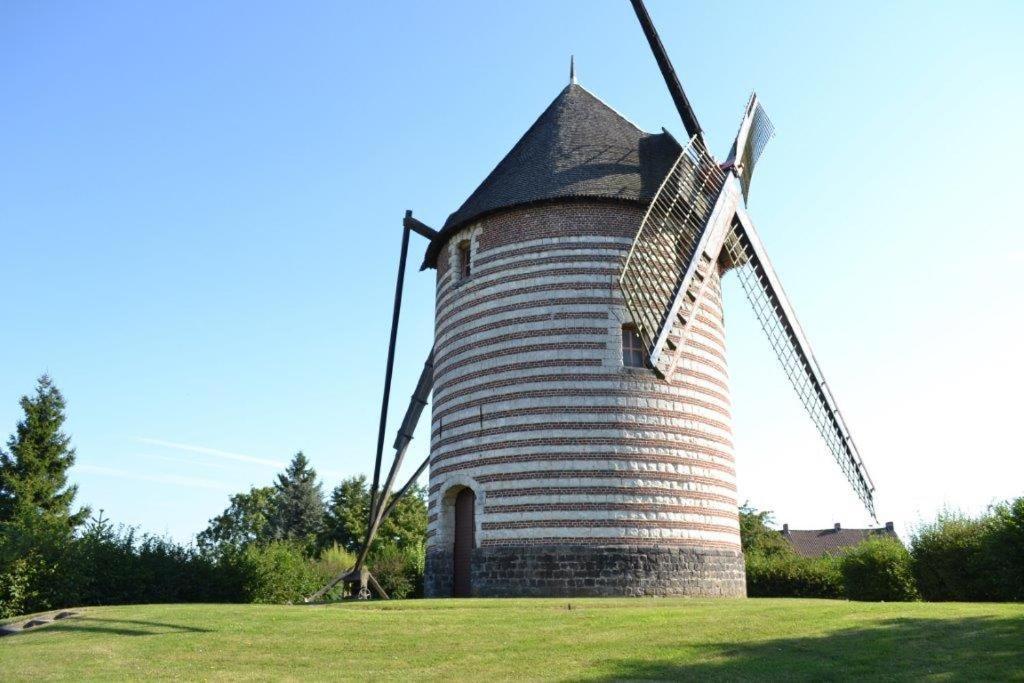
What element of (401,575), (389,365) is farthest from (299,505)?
(389,365)

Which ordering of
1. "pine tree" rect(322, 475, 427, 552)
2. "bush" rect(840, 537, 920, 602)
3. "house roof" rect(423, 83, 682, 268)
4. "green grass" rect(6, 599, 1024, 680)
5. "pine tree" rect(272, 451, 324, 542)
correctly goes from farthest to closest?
"pine tree" rect(272, 451, 324, 542), "pine tree" rect(322, 475, 427, 552), "bush" rect(840, 537, 920, 602), "house roof" rect(423, 83, 682, 268), "green grass" rect(6, 599, 1024, 680)

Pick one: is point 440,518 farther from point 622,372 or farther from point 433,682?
point 433,682

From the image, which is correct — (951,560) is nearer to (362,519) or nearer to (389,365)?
(389,365)

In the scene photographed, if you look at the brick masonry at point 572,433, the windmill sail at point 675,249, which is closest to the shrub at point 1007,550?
the brick masonry at point 572,433

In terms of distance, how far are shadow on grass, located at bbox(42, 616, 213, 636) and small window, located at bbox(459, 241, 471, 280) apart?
10493 mm

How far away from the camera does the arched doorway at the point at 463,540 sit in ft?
60.0

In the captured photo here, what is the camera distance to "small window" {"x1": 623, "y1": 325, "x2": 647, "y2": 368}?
1797 centimetres

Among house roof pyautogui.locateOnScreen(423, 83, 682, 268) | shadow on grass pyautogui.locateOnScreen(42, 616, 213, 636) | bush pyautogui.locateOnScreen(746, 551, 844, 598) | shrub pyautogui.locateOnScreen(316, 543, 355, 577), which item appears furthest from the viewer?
shrub pyautogui.locateOnScreen(316, 543, 355, 577)

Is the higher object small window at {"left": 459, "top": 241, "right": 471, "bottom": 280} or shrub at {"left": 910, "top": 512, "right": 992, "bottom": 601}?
small window at {"left": 459, "top": 241, "right": 471, "bottom": 280}

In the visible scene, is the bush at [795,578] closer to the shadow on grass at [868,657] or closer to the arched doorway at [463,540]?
the arched doorway at [463,540]

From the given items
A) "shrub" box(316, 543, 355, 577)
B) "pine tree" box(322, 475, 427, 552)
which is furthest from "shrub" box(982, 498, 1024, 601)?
"pine tree" box(322, 475, 427, 552)

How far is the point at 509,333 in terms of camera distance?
60.0 feet

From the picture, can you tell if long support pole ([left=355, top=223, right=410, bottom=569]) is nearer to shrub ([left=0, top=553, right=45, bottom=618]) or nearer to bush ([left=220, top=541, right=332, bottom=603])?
bush ([left=220, top=541, right=332, bottom=603])

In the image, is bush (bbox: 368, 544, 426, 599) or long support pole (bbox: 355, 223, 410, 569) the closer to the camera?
long support pole (bbox: 355, 223, 410, 569)
